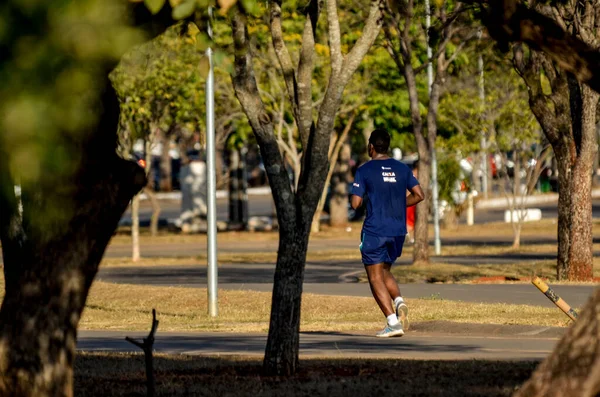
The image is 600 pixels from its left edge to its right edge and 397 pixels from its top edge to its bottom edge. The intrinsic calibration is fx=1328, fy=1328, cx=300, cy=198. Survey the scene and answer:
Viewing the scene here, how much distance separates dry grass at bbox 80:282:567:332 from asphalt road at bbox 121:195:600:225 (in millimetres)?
29915

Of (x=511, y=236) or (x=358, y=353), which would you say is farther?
(x=511, y=236)

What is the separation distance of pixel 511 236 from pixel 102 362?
27.8 m

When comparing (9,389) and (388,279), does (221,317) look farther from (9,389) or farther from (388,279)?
(9,389)

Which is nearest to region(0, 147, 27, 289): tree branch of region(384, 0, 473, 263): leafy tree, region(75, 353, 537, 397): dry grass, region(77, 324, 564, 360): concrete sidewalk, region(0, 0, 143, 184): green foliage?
region(0, 0, 143, 184): green foliage

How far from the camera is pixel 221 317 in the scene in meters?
16.3

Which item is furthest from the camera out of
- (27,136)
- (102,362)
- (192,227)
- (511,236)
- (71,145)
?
(192,227)

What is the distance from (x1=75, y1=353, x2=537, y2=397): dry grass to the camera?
8.60 metres

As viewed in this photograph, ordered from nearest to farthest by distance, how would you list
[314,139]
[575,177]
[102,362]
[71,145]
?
[71,145] → [314,139] → [102,362] → [575,177]

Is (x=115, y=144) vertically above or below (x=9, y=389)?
above

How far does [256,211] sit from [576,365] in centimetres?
5388

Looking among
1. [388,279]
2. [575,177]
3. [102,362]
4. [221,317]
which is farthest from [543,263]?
[102,362]

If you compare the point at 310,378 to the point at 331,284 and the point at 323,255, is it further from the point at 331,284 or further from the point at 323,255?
the point at 323,255

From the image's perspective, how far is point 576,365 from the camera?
5.55 meters

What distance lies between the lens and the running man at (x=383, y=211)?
12.1 metres
